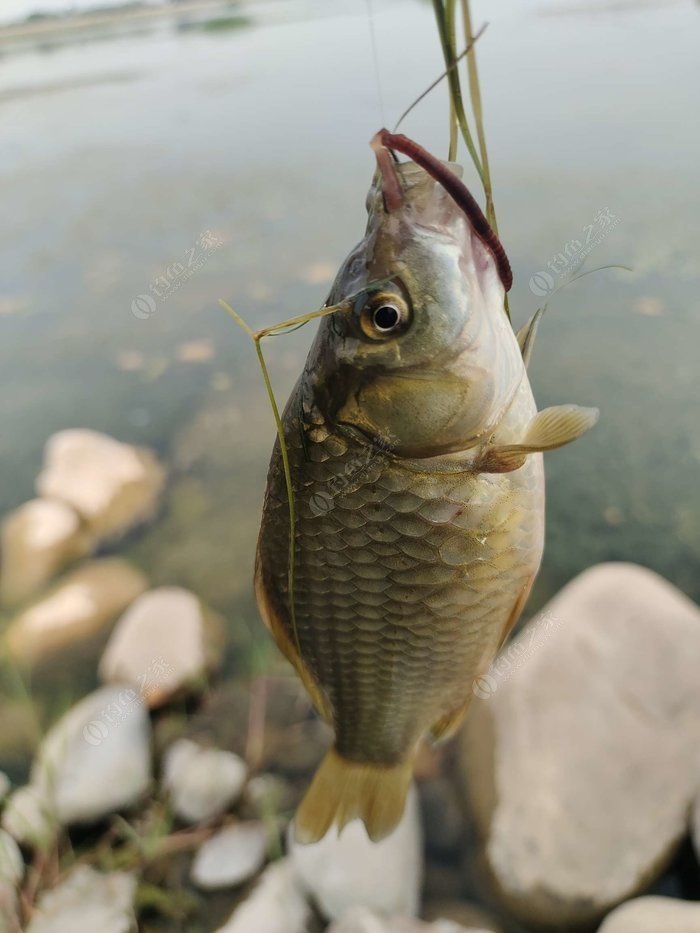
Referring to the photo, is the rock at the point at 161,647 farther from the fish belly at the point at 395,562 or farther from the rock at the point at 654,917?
the fish belly at the point at 395,562

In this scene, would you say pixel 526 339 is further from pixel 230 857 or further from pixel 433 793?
pixel 230 857

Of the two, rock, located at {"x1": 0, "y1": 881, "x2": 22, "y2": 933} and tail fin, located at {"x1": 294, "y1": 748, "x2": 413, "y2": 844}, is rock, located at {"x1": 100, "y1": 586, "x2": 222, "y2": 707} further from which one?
tail fin, located at {"x1": 294, "y1": 748, "x2": 413, "y2": 844}

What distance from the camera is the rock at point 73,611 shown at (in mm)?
3586

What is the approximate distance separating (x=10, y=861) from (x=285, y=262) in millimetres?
5093

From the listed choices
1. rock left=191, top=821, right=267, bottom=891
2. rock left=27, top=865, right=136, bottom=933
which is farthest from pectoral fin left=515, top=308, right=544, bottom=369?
rock left=27, top=865, right=136, bottom=933

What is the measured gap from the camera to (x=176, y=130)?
897 cm

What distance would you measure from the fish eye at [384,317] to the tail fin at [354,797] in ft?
3.17

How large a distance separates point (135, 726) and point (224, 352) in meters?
3.36

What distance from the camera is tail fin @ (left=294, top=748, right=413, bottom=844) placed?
4.91 ft

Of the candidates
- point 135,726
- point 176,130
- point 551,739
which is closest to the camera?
point 551,739

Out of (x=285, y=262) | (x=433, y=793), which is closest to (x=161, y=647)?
(x=433, y=793)

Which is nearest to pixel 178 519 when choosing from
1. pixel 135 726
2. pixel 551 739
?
pixel 135 726

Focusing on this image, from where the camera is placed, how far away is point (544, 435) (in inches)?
39.2

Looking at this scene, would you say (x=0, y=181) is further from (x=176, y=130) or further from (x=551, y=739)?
(x=551, y=739)
